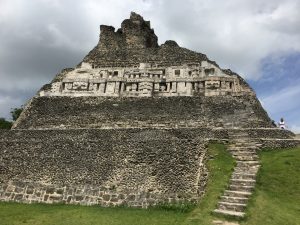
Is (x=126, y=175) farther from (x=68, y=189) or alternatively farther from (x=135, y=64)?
(x=135, y=64)

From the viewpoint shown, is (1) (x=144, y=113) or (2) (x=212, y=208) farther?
(1) (x=144, y=113)

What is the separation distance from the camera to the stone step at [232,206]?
1238 cm

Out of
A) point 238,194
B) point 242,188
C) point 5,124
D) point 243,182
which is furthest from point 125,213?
point 5,124

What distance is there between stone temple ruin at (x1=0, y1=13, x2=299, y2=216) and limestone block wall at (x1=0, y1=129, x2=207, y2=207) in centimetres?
4

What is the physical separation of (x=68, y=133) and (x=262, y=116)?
9.96m

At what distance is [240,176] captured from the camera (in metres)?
14.4

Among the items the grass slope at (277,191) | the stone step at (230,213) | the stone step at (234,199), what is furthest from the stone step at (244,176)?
Result: the stone step at (230,213)

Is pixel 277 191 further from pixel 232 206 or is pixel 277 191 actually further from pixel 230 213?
pixel 230 213

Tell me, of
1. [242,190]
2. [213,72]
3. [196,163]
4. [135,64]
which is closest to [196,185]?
[196,163]

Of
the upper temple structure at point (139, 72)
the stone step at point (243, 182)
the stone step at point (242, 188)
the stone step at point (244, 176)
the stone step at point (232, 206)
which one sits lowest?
the stone step at point (232, 206)

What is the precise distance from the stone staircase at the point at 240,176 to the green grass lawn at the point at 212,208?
227 millimetres

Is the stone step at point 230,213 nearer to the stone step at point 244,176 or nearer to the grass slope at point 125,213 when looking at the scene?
the grass slope at point 125,213

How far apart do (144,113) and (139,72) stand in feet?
18.8

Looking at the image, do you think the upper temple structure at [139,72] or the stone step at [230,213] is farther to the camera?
the upper temple structure at [139,72]
